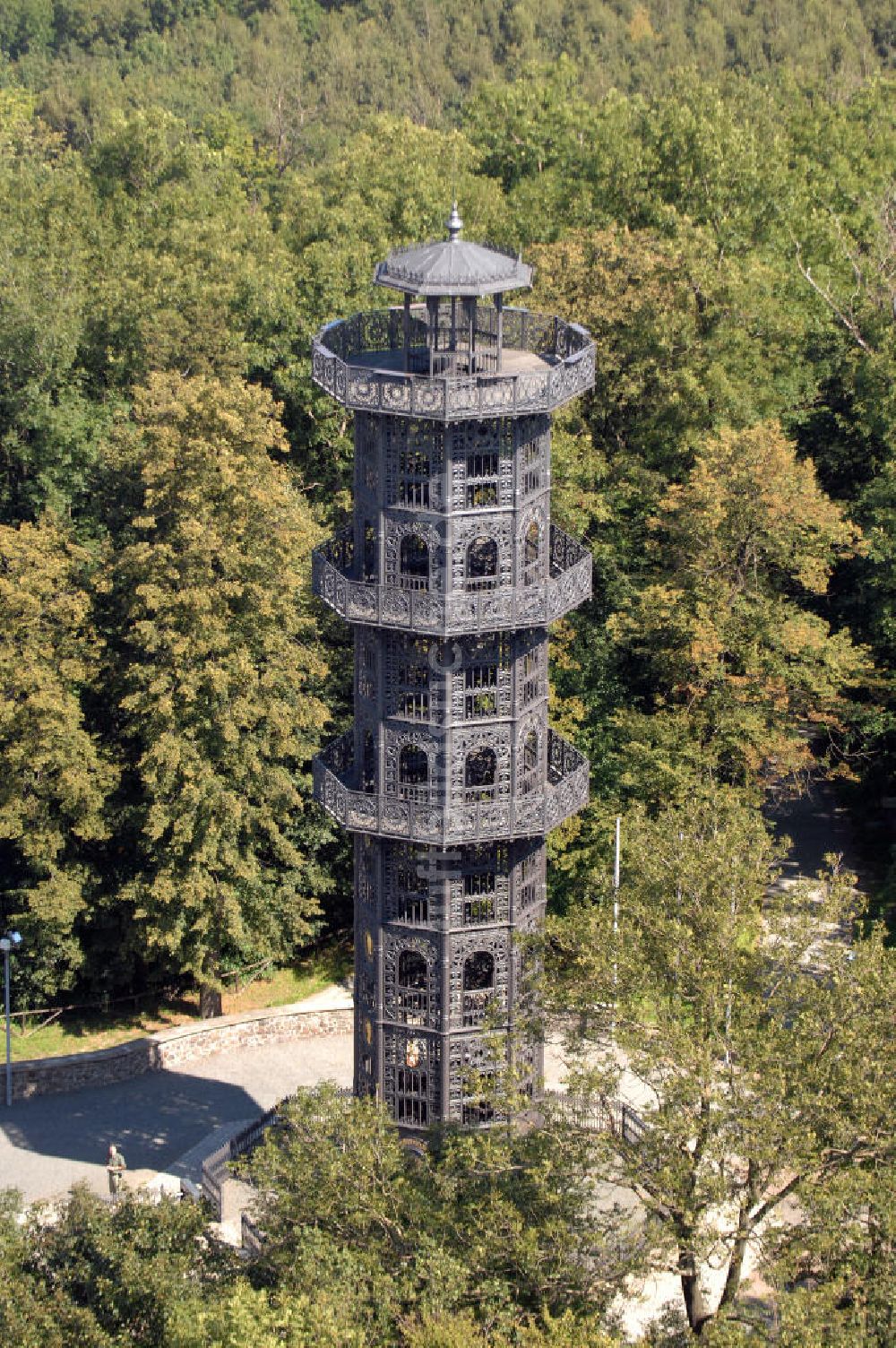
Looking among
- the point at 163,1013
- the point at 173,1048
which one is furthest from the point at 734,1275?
the point at 163,1013

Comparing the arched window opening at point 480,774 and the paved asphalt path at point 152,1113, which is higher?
the arched window opening at point 480,774

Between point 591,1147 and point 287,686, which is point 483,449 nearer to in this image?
point 591,1147

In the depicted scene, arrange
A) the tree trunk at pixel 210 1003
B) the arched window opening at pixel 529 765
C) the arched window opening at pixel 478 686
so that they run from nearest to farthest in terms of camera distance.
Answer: the arched window opening at pixel 478 686 → the arched window opening at pixel 529 765 → the tree trunk at pixel 210 1003

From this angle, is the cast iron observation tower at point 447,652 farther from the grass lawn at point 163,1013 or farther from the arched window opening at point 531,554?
the grass lawn at point 163,1013

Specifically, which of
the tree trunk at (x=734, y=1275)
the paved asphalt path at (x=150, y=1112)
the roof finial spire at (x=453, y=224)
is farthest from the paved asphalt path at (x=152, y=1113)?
the roof finial spire at (x=453, y=224)

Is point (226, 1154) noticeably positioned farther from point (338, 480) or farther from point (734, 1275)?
point (338, 480)

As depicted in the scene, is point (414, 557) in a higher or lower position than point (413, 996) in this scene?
higher
